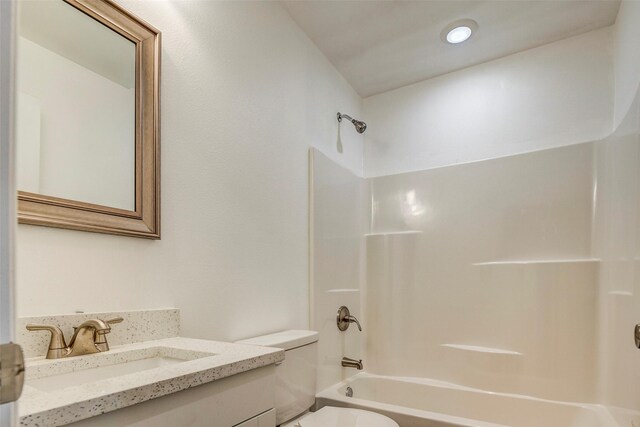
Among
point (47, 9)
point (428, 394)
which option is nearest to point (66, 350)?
point (47, 9)

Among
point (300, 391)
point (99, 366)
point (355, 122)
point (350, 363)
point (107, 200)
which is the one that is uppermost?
point (355, 122)

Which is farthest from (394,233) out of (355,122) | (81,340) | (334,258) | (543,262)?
(81,340)

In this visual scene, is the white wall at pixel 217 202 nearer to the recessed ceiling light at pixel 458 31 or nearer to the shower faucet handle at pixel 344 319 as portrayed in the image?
the shower faucet handle at pixel 344 319

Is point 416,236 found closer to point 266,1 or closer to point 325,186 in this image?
point 325,186

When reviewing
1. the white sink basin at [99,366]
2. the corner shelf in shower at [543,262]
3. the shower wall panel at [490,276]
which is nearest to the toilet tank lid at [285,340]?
the white sink basin at [99,366]

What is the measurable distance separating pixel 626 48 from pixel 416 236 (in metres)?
1.53

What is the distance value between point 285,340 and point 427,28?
187 cm

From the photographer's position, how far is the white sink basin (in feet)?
2.72

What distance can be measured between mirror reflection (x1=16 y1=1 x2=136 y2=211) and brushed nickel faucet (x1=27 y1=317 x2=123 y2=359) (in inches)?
12.9

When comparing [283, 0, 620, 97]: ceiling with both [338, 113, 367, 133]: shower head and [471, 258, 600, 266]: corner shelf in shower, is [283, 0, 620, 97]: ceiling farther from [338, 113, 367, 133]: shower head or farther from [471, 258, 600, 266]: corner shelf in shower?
[471, 258, 600, 266]: corner shelf in shower

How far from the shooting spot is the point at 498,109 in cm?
248

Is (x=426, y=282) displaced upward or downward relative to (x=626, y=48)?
downward

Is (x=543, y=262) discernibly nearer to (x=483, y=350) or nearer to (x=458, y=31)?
(x=483, y=350)

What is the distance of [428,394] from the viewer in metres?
2.40
